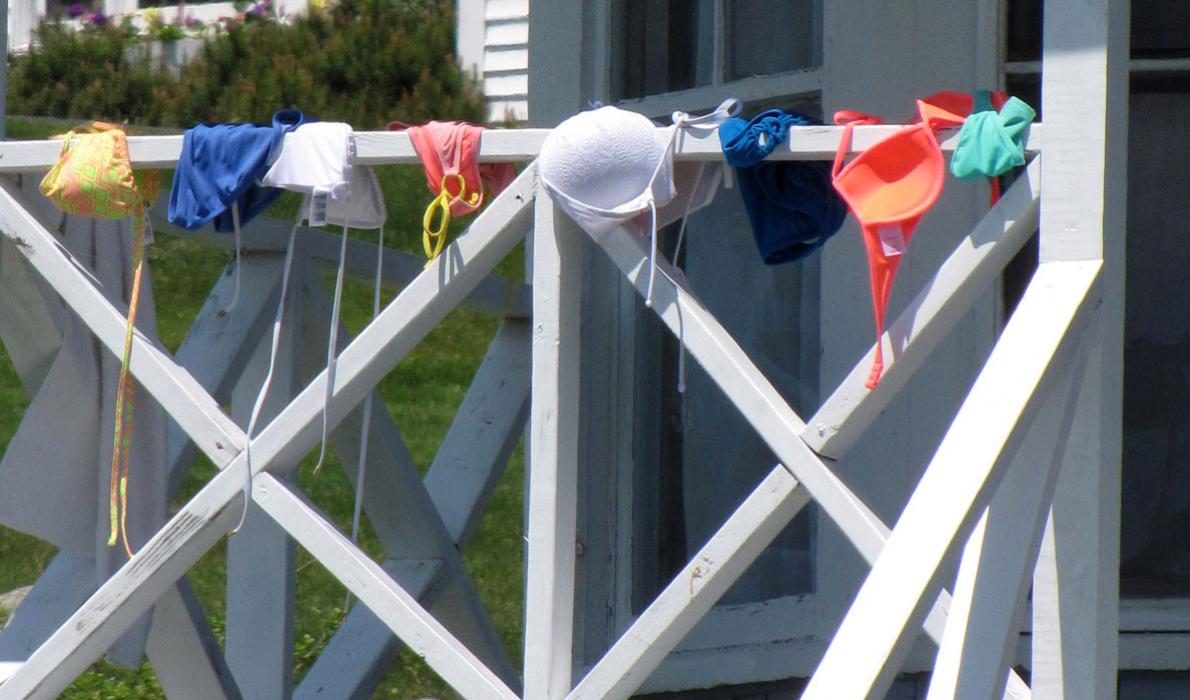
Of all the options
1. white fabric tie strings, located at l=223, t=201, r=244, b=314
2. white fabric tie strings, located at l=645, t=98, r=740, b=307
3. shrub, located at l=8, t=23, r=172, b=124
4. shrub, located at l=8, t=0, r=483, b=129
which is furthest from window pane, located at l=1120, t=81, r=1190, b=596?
shrub, located at l=8, t=23, r=172, b=124

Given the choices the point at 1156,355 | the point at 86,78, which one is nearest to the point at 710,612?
the point at 1156,355

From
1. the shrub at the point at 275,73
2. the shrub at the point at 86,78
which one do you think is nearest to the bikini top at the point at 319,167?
the shrub at the point at 275,73

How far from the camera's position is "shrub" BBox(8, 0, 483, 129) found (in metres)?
10.4

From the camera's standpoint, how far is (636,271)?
8.12ft

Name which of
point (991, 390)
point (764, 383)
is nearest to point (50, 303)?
point (764, 383)

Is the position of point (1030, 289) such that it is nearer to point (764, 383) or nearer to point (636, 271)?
point (764, 383)

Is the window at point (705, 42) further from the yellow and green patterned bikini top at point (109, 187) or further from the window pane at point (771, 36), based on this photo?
the yellow and green patterned bikini top at point (109, 187)

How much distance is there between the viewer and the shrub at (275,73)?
10.4 metres

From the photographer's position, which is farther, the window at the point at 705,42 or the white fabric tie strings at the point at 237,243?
the window at the point at 705,42

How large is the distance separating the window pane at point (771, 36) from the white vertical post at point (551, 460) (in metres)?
1.11

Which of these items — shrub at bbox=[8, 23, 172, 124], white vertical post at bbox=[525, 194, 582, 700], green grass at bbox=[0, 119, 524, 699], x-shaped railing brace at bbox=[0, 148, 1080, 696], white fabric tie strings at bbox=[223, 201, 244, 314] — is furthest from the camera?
shrub at bbox=[8, 23, 172, 124]

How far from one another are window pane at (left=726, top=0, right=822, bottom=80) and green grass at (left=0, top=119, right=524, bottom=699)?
1074 millimetres

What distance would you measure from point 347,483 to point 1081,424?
4.91 m

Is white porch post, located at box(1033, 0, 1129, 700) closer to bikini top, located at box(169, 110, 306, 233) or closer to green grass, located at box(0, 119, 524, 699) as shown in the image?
bikini top, located at box(169, 110, 306, 233)
